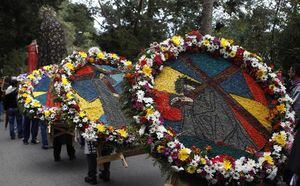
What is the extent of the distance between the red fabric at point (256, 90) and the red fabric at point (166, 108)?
3.62ft

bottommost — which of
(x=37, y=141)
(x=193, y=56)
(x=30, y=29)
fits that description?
(x=37, y=141)

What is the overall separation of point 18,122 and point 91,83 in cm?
631

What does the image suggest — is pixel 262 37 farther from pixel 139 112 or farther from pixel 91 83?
pixel 139 112

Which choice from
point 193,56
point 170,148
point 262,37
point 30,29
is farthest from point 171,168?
point 30,29

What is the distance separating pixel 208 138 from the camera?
19.4 ft

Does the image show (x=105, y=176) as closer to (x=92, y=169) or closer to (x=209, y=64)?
(x=92, y=169)

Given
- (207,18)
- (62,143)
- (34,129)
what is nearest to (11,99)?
(34,129)

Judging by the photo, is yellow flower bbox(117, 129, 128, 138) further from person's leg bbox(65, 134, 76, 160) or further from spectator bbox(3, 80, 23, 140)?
spectator bbox(3, 80, 23, 140)

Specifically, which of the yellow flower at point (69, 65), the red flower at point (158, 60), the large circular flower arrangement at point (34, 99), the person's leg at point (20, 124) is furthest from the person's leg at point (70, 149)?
the red flower at point (158, 60)

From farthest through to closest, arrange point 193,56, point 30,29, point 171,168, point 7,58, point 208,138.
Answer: point 7,58, point 30,29, point 193,56, point 208,138, point 171,168

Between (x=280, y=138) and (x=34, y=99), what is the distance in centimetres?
663

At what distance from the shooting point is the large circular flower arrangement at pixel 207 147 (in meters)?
5.50

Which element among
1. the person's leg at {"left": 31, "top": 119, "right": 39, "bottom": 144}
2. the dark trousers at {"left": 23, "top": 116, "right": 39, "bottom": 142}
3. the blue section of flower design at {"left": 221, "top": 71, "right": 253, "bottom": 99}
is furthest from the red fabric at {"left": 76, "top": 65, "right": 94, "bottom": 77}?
the blue section of flower design at {"left": 221, "top": 71, "right": 253, "bottom": 99}

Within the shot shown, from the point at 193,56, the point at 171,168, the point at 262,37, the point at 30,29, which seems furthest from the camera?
the point at 30,29
